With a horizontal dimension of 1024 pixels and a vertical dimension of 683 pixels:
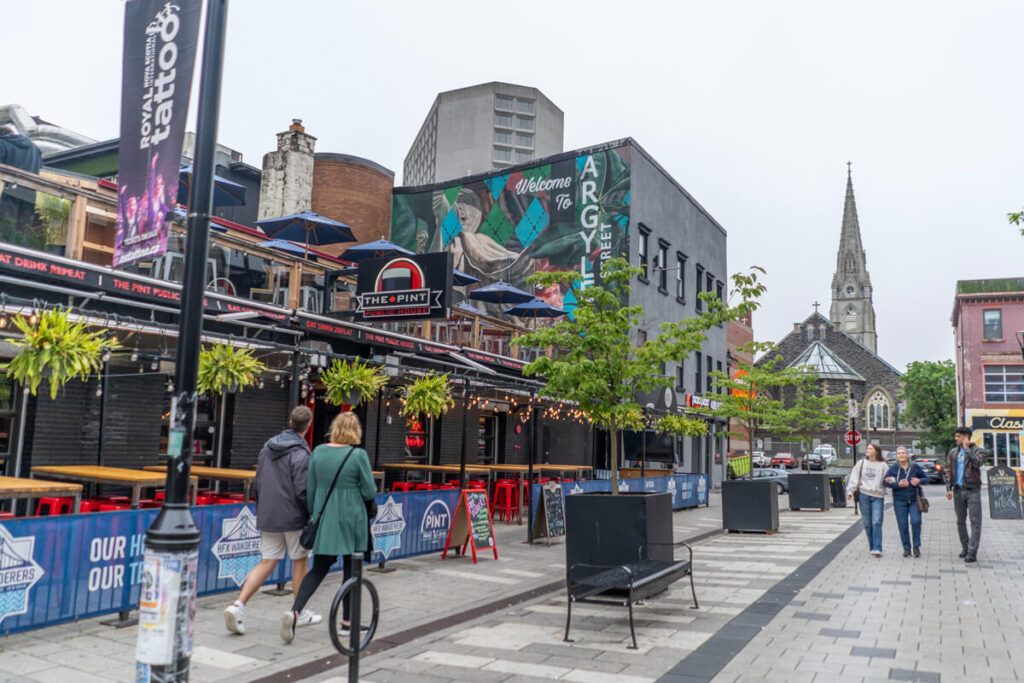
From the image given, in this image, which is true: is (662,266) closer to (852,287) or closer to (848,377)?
(848,377)

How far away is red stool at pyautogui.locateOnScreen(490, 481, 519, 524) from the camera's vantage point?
1642cm

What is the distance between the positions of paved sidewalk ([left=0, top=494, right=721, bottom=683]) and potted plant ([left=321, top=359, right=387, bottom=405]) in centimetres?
239

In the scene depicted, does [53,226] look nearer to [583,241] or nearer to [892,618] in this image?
[892,618]

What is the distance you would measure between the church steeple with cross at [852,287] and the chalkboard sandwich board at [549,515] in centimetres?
10972

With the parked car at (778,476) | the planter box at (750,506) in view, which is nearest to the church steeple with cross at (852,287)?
the parked car at (778,476)

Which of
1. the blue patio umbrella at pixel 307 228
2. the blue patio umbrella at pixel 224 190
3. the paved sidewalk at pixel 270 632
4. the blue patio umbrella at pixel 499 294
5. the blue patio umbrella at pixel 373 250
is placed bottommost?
the paved sidewalk at pixel 270 632

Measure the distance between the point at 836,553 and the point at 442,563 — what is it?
6.65 metres

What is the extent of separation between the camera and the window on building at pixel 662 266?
2934cm

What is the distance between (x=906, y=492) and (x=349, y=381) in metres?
8.64

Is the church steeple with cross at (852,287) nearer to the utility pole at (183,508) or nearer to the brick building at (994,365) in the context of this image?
the brick building at (994,365)

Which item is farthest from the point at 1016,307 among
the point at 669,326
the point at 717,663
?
the point at 717,663

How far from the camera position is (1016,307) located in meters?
49.3

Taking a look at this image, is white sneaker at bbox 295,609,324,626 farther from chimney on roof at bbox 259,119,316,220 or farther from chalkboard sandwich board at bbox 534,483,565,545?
chimney on roof at bbox 259,119,316,220

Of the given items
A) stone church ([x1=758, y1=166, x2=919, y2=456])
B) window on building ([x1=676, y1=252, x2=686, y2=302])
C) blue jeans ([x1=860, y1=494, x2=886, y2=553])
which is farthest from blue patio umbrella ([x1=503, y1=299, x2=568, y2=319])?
stone church ([x1=758, y1=166, x2=919, y2=456])
